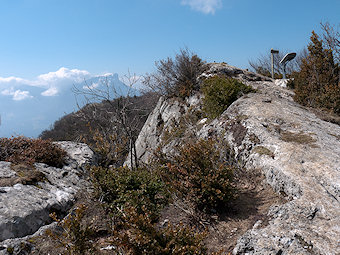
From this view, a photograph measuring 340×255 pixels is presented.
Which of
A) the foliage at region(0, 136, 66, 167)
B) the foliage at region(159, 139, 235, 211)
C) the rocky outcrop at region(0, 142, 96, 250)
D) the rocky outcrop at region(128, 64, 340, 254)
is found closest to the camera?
the rocky outcrop at region(128, 64, 340, 254)

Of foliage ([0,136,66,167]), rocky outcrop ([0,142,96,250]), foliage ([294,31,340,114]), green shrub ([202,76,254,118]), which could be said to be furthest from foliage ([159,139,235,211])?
foliage ([294,31,340,114])

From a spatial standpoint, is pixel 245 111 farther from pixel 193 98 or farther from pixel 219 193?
pixel 193 98

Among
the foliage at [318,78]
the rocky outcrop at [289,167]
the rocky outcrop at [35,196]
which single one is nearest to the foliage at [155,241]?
the rocky outcrop at [289,167]

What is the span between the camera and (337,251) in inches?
111

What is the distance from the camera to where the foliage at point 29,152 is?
324 inches

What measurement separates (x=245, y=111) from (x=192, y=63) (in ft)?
28.8

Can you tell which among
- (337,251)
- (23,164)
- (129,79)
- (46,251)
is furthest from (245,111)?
(23,164)

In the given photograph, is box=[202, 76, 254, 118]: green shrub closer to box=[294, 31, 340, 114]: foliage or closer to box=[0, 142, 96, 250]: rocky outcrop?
box=[294, 31, 340, 114]: foliage

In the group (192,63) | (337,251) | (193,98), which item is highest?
(192,63)

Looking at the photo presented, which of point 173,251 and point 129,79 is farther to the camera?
Result: point 129,79

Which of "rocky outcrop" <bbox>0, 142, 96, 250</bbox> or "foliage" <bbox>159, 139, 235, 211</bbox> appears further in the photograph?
"rocky outcrop" <bbox>0, 142, 96, 250</bbox>

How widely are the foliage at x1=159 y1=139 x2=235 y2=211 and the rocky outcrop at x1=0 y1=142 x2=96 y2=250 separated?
3.13m

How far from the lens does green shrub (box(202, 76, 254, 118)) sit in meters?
9.77

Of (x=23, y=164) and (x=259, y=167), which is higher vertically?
(x=23, y=164)
